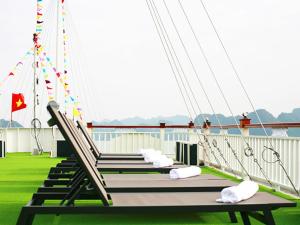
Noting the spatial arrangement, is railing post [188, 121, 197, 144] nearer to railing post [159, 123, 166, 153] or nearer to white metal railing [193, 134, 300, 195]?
railing post [159, 123, 166, 153]

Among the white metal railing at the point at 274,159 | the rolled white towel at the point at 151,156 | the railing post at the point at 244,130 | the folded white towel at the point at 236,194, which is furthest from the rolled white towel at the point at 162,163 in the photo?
the folded white towel at the point at 236,194

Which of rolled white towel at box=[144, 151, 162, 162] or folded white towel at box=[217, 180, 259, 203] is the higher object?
rolled white towel at box=[144, 151, 162, 162]

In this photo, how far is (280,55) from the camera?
16.8 m

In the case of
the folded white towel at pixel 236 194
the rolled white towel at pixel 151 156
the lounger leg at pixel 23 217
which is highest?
the rolled white towel at pixel 151 156

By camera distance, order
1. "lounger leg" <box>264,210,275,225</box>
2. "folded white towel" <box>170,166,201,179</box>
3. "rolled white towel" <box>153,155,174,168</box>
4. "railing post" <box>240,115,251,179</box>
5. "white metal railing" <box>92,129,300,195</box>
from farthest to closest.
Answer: "railing post" <box>240,115,251,179</box> < "rolled white towel" <box>153,155,174,168</box> < "white metal railing" <box>92,129,300,195</box> < "folded white towel" <box>170,166,201,179</box> < "lounger leg" <box>264,210,275,225</box>

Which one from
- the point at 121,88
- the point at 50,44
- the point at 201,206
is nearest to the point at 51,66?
the point at 50,44

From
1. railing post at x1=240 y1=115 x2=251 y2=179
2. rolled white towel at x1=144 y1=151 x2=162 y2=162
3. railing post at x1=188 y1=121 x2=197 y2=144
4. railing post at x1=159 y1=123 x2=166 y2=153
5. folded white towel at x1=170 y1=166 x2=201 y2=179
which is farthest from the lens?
railing post at x1=159 y1=123 x2=166 y2=153

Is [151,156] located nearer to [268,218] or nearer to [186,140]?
[268,218]

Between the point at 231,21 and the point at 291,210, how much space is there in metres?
9.22

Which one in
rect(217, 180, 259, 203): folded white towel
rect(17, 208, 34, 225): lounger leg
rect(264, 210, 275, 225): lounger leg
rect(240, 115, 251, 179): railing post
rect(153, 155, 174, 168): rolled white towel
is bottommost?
rect(264, 210, 275, 225): lounger leg

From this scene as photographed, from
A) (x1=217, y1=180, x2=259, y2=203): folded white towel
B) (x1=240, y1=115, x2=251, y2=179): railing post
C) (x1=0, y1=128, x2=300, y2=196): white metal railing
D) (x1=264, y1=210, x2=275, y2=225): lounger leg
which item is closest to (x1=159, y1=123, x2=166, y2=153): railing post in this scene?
(x1=0, y1=128, x2=300, y2=196): white metal railing

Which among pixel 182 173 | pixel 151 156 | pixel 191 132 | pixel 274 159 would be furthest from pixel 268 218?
pixel 191 132

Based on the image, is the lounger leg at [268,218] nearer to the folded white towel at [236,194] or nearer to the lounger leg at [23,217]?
the folded white towel at [236,194]

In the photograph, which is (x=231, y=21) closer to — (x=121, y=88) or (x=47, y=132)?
(x=47, y=132)
